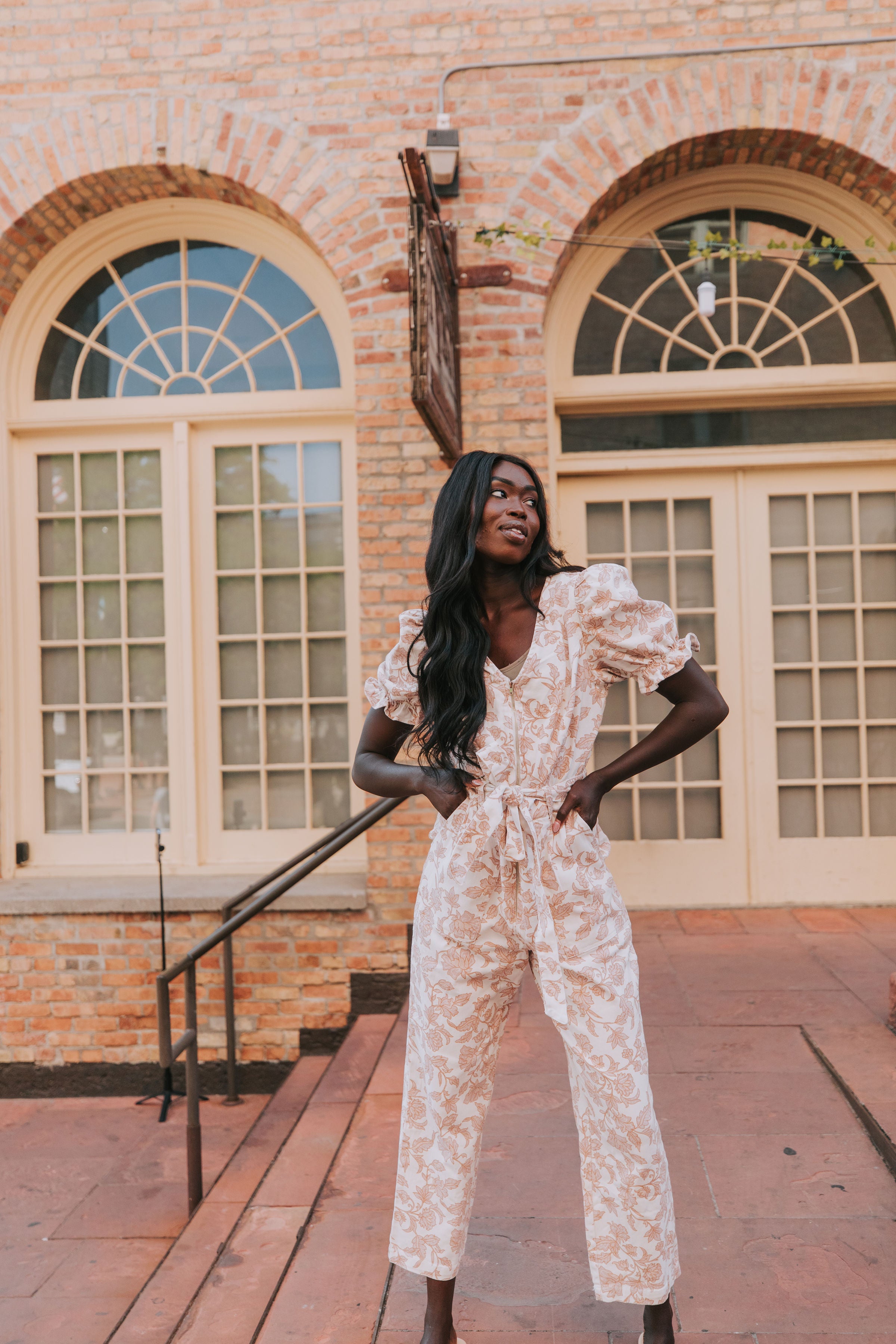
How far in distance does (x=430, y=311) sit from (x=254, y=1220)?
3.10 meters

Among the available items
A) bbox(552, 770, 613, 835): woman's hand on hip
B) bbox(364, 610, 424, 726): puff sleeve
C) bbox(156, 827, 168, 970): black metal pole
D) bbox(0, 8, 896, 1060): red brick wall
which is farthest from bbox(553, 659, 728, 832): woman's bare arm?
bbox(156, 827, 168, 970): black metal pole

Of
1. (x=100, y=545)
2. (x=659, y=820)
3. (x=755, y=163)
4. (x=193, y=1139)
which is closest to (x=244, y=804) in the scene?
(x=100, y=545)

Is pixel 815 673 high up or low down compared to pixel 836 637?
down

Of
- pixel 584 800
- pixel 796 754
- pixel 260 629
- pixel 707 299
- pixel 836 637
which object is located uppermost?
pixel 707 299

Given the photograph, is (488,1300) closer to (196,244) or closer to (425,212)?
(425,212)

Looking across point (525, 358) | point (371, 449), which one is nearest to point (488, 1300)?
point (371, 449)

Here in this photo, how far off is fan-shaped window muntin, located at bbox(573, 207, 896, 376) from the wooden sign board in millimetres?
1133

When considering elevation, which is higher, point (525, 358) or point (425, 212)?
point (425, 212)

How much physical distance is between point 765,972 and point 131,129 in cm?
477

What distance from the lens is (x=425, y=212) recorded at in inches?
153

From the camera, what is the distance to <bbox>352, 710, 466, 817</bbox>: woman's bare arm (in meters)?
1.86

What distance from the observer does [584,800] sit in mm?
1864

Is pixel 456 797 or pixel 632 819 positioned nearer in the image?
pixel 456 797

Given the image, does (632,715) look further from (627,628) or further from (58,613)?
(627,628)
